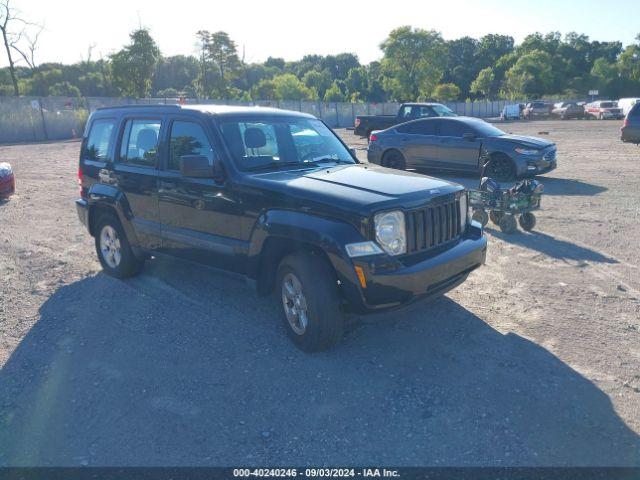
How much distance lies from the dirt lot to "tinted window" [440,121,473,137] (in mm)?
6535

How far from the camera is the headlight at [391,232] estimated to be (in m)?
3.84

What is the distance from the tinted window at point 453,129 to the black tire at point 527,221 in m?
5.10

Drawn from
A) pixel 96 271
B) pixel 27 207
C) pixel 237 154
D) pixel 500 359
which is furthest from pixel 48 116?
pixel 500 359

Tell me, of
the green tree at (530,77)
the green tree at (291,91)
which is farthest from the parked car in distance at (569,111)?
the green tree at (291,91)

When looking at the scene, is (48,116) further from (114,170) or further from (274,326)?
(274,326)

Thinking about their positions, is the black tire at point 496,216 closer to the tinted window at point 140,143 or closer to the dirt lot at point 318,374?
the dirt lot at point 318,374

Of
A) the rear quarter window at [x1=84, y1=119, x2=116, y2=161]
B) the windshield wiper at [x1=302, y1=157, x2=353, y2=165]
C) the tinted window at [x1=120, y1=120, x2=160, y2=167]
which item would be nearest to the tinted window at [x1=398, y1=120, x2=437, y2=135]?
the windshield wiper at [x1=302, y1=157, x2=353, y2=165]

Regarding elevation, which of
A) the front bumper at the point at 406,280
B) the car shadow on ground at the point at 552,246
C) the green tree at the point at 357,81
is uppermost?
the green tree at the point at 357,81

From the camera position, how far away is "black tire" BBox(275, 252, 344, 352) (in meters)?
3.96

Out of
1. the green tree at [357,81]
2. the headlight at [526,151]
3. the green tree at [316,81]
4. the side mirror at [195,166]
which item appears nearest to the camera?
the side mirror at [195,166]

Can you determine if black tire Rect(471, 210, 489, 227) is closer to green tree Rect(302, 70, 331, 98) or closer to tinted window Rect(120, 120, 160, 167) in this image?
tinted window Rect(120, 120, 160, 167)

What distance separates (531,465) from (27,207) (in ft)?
34.6

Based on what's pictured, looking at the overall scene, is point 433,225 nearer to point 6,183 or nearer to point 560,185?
point 560,185

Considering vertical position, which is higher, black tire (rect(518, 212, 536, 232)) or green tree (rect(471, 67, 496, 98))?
green tree (rect(471, 67, 496, 98))
